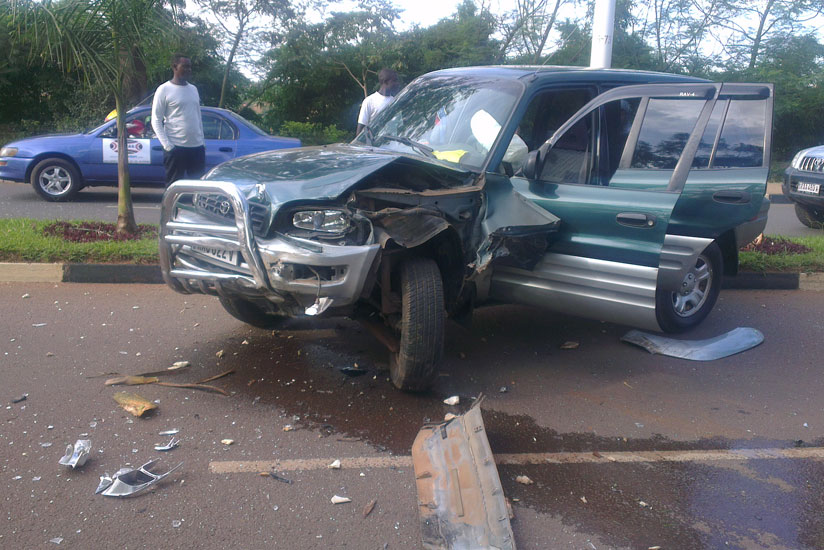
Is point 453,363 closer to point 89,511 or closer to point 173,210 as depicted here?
point 173,210

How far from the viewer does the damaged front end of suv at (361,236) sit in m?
3.93

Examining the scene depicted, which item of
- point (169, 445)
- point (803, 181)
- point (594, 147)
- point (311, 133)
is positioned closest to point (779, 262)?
point (594, 147)

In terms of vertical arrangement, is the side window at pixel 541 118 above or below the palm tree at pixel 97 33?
below

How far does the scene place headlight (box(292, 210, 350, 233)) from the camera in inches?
158

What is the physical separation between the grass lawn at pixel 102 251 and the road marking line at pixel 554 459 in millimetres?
3701

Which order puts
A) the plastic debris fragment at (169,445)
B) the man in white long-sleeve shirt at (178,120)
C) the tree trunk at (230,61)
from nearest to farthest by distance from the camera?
the plastic debris fragment at (169,445)
the man in white long-sleeve shirt at (178,120)
the tree trunk at (230,61)

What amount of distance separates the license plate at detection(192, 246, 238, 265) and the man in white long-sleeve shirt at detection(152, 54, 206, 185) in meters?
4.00

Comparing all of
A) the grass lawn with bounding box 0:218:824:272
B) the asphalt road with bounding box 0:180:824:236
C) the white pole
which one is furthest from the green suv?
the asphalt road with bounding box 0:180:824:236

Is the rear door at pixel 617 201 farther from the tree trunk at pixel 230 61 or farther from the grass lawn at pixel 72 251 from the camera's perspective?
the tree trunk at pixel 230 61

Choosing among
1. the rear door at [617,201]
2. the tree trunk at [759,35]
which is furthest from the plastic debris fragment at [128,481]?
the tree trunk at [759,35]

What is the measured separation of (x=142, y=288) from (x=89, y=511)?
3.79 meters

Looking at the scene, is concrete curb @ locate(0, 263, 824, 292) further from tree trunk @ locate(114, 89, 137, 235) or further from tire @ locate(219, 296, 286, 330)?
tire @ locate(219, 296, 286, 330)

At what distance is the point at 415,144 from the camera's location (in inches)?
206

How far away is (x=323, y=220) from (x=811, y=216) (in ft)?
31.6
